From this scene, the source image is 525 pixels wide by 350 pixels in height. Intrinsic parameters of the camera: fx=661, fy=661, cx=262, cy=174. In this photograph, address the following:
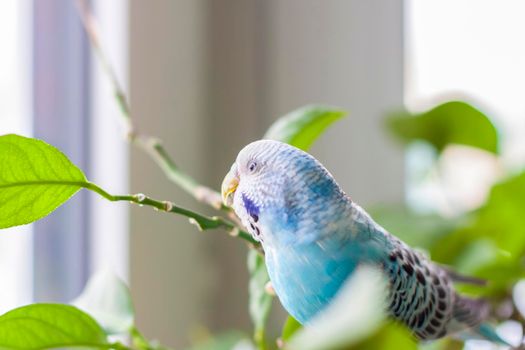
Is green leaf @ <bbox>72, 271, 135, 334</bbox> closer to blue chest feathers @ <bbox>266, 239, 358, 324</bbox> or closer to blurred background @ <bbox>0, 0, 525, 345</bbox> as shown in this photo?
blue chest feathers @ <bbox>266, 239, 358, 324</bbox>

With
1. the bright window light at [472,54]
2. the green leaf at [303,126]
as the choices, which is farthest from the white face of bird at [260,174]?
the bright window light at [472,54]

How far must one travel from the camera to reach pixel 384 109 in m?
0.99

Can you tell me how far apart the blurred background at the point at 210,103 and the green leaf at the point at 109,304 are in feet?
0.94

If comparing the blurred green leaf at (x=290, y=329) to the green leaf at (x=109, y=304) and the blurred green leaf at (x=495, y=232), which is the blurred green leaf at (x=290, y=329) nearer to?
the green leaf at (x=109, y=304)

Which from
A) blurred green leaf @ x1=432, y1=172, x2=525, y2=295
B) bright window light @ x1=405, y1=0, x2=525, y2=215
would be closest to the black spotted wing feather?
blurred green leaf @ x1=432, y1=172, x2=525, y2=295

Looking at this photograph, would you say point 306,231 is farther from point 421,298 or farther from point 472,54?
point 472,54

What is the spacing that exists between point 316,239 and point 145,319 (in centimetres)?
59

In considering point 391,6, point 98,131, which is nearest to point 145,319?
point 98,131

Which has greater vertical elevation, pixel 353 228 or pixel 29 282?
pixel 353 228

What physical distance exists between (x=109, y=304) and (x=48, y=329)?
0.36ft

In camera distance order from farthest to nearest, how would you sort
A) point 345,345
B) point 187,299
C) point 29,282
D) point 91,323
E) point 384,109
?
point 384,109
point 187,299
point 29,282
point 91,323
point 345,345

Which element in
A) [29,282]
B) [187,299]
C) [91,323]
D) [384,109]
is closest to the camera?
[91,323]

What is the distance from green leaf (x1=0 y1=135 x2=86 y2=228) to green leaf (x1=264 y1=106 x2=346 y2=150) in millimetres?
125

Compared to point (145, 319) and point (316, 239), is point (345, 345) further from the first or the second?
point (145, 319)
